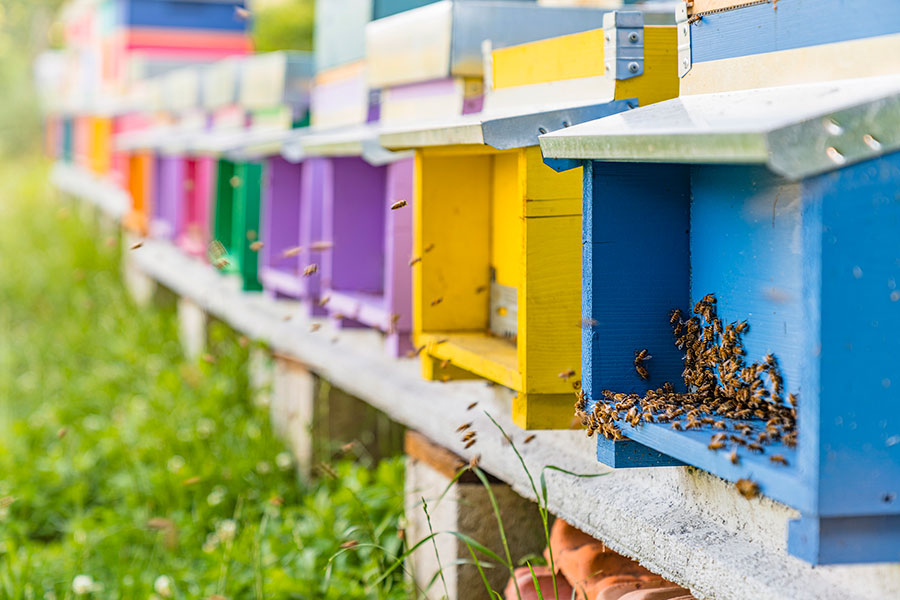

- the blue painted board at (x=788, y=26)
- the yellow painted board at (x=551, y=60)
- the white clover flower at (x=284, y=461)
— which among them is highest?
the yellow painted board at (x=551, y=60)

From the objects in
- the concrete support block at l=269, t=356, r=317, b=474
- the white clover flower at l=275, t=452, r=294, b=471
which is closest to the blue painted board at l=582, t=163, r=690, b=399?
the concrete support block at l=269, t=356, r=317, b=474

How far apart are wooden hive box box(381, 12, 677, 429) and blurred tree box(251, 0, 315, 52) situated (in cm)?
1241

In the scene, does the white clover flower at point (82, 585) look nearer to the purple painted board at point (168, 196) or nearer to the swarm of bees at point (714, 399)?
the swarm of bees at point (714, 399)

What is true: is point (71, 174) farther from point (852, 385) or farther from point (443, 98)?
point (852, 385)

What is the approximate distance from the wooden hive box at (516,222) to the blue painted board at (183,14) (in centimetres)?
628

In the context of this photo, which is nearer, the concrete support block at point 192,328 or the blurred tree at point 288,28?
the concrete support block at point 192,328

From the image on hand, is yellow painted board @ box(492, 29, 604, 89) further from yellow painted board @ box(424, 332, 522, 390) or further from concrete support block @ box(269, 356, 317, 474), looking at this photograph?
concrete support block @ box(269, 356, 317, 474)

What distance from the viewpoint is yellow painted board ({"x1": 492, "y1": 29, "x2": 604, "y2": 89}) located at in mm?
2377

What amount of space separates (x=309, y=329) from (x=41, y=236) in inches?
207

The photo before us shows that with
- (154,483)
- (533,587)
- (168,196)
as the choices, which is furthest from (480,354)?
(168,196)

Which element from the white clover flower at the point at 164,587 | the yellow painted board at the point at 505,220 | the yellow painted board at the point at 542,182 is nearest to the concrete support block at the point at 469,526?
the yellow painted board at the point at 505,220

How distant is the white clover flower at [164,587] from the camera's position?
332 centimetres

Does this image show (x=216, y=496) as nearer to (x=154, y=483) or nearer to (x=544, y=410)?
(x=154, y=483)

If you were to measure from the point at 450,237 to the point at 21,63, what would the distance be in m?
18.9
